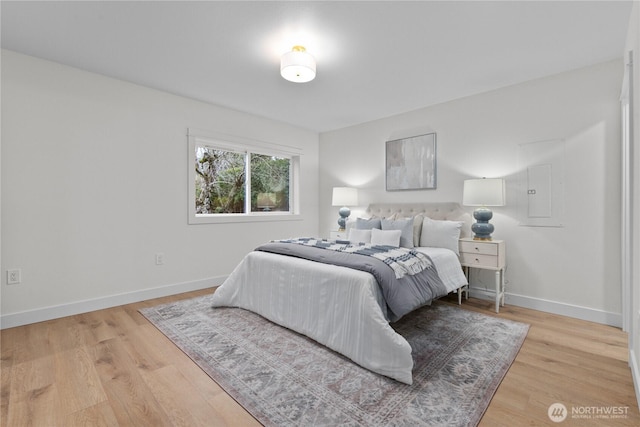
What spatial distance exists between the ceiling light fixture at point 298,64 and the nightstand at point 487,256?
236cm

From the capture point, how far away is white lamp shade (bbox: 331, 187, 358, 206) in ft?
14.9

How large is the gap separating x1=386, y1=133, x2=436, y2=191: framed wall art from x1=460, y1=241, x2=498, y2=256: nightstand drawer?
98cm

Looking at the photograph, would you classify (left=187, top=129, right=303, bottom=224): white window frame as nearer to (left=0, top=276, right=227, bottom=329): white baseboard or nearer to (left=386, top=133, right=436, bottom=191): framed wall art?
(left=0, top=276, right=227, bottom=329): white baseboard

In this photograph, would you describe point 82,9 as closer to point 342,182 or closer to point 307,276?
point 307,276

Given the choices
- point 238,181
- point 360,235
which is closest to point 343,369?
point 360,235

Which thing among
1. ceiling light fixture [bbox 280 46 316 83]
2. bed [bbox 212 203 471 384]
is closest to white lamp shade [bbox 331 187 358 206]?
bed [bbox 212 203 471 384]

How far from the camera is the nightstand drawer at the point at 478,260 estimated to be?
3010mm

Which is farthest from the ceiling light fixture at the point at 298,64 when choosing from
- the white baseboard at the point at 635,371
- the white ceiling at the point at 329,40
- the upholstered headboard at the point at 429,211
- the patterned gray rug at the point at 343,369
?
the white baseboard at the point at 635,371

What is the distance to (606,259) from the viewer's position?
271 cm

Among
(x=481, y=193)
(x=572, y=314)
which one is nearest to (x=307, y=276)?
(x=481, y=193)

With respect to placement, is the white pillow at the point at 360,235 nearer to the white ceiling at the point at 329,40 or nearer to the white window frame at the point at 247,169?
the white window frame at the point at 247,169

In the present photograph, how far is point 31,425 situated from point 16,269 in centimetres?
183

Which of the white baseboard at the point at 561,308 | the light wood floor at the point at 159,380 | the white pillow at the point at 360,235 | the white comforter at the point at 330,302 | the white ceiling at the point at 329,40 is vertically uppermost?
the white ceiling at the point at 329,40

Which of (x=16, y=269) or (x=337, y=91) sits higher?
(x=337, y=91)
